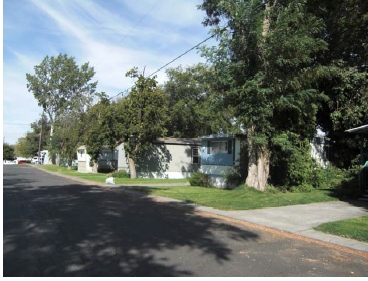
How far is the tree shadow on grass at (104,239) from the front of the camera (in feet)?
17.1

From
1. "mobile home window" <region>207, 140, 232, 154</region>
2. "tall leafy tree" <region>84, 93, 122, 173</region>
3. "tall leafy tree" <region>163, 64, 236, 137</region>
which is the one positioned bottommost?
"mobile home window" <region>207, 140, 232, 154</region>

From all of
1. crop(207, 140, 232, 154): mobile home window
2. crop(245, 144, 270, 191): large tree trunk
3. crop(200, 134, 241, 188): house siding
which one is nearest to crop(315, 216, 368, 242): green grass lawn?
crop(245, 144, 270, 191): large tree trunk

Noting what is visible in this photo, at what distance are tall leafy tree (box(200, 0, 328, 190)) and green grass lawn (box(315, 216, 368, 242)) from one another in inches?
252

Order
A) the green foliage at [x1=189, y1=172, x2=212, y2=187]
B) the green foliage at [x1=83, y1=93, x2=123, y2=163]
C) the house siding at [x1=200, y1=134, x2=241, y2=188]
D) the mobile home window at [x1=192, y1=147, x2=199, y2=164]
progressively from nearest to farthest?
1. the house siding at [x1=200, y1=134, x2=241, y2=188]
2. the green foliage at [x1=189, y1=172, x2=212, y2=187]
3. the green foliage at [x1=83, y1=93, x2=123, y2=163]
4. the mobile home window at [x1=192, y1=147, x2=199, y2=164]

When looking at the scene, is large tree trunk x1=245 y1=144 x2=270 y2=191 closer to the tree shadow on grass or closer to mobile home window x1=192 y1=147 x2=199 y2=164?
the tree shadow on grass

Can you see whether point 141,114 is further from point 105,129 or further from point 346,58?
point 346,58

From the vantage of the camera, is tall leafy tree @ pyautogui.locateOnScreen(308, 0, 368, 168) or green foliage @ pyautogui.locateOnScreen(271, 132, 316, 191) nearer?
green foliage @ pyautogui.locateOnScreen(271, 132, 316, 191)

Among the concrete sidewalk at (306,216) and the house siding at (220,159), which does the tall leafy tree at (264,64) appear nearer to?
the house siding at (220,159)

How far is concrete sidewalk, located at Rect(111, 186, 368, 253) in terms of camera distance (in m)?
7.85

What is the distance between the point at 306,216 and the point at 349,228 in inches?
81.1

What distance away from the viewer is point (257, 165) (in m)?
16.9

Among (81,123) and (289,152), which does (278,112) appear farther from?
(81,123)

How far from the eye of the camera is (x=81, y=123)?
41938 mm

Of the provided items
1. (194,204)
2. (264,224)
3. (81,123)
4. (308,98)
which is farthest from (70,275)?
(81,123)
